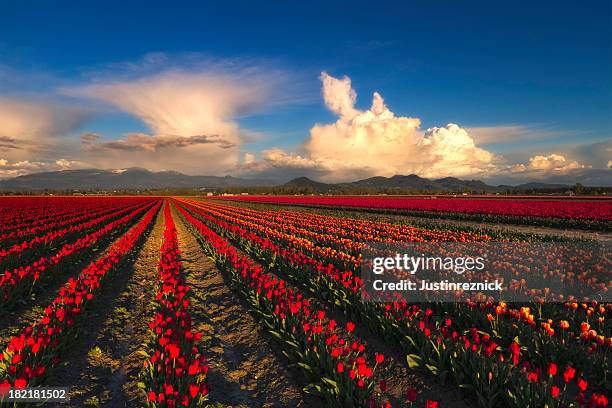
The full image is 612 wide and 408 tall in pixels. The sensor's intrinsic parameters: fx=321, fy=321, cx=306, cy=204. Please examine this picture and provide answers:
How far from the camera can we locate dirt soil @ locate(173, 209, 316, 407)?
494 cm

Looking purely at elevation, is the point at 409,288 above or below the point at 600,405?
below

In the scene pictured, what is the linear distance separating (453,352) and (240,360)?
374 cm

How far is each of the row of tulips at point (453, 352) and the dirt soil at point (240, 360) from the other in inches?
74.7

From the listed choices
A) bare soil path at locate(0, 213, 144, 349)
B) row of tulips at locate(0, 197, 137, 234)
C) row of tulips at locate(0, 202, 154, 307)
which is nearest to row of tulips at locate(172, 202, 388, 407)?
bare soil path at locate(0, 213, 144, 349)

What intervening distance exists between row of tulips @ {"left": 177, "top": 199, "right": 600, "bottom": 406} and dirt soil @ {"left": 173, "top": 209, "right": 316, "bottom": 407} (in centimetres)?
190

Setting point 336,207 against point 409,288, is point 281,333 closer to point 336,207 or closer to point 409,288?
point 409,288

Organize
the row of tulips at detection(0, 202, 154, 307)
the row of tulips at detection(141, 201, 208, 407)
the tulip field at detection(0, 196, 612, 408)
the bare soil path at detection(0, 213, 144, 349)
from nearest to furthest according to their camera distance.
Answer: the row of tulips at detection(141, 201, 208, 407)
the tulip field at detection(0, 196, 612, 408)
the bare soil path at detection(0, 213, 144, 349)
the row of tulips at detection(0, 202, 154, 307)

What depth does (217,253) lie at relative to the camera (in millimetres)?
13445

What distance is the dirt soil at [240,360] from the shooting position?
494 cm

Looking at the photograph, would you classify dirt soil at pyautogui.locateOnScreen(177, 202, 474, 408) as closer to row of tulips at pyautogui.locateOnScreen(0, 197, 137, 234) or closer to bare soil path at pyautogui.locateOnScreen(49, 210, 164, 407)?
bare soil path at pyautogui.locateOnScreen(49, 210, 164, 407)

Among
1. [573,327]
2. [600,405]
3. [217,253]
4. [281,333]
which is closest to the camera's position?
[600,405]

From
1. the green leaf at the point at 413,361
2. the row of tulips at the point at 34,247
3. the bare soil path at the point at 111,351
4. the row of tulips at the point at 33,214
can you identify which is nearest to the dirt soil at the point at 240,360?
the bare soil path at the point at 111,351

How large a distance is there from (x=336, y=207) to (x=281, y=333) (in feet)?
135

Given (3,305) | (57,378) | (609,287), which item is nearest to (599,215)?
(609,287)
